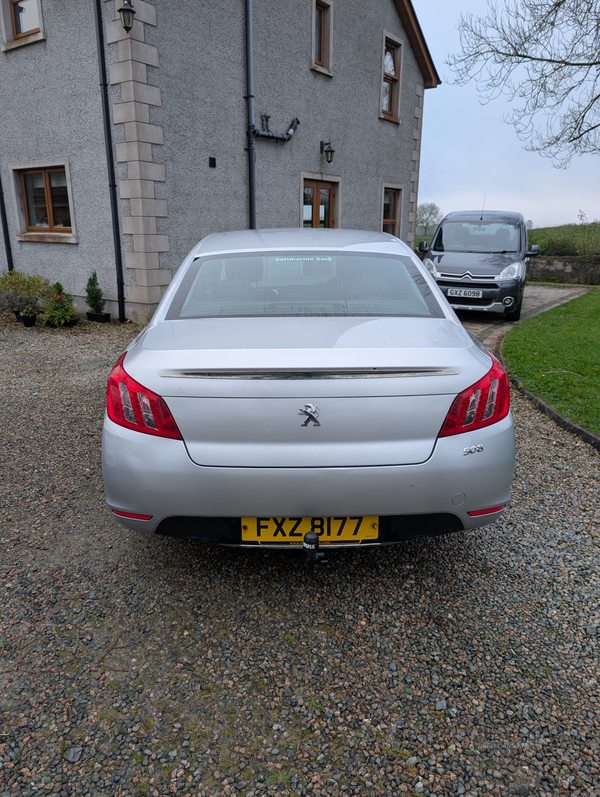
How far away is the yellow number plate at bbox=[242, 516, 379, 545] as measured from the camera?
2344 mm

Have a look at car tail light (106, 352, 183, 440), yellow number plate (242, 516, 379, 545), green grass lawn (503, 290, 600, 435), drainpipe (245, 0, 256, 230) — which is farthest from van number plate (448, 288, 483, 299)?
car tail light (106, 352, 183, 440)

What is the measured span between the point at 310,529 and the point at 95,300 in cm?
914

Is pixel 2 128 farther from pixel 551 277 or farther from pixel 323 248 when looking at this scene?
pixel 551 277

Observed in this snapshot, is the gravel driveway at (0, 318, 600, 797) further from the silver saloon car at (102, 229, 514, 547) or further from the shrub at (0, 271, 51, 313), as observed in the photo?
the shrub at (0, 271, 51, 313)

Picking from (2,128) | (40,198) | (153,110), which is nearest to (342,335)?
(153,110)

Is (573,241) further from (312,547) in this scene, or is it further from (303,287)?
(312,547)

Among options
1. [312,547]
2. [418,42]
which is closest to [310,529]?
[312,547]

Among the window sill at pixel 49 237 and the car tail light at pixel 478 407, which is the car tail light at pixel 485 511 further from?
the window sill at pixel 49 237

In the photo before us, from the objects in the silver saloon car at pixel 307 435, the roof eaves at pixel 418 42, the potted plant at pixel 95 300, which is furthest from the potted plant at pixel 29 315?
the roof eaves at pixel 418 42

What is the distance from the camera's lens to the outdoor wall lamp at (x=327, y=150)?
1320cm

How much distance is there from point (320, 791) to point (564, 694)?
0.96m

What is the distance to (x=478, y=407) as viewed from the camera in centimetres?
233

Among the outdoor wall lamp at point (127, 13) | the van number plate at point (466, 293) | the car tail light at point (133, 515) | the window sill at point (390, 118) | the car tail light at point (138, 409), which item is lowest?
the van number plate at point (466, 293)

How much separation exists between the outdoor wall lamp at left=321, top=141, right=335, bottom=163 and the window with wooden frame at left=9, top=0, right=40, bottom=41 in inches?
236
